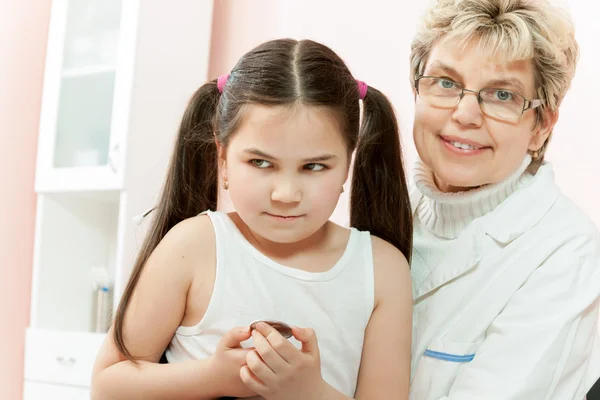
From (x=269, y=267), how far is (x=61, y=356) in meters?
1.76

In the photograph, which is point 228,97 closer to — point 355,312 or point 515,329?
point 355,312

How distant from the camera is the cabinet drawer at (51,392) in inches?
103

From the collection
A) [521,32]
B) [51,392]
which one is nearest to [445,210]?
[521,32]

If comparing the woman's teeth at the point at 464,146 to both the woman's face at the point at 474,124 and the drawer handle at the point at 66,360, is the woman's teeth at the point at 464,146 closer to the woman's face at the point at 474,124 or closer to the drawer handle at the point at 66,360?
the woman's face at the point at 474,124

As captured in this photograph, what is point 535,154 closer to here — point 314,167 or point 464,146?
point 464,146

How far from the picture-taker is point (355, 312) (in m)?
1.21

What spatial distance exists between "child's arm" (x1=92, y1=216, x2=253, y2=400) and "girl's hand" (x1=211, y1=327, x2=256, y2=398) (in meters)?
0.03

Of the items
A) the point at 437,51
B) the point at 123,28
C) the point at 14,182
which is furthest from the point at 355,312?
the point at 14,182

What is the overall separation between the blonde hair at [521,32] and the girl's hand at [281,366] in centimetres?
68

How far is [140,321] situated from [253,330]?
0.77ft

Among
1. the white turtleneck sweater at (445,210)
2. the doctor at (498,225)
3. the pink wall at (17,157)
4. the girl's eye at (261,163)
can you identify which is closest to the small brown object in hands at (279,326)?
the girl's eye at (261,163)

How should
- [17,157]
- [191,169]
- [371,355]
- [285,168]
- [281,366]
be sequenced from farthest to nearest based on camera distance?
[17,157] → [191,169] → [371,355] → [285,168] → [281,366]

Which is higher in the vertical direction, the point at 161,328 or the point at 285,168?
the point at 285,168

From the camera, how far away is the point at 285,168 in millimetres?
1104
